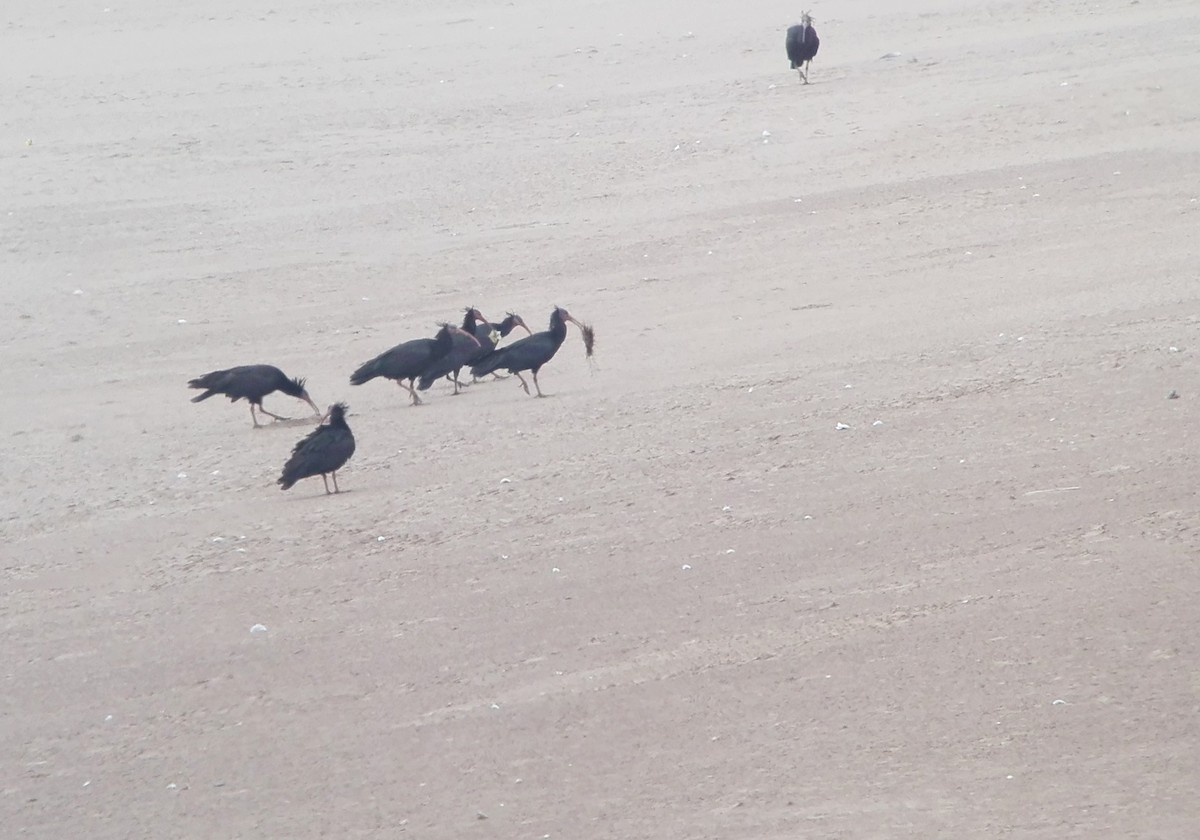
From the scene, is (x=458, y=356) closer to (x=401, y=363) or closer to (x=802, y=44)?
(x=401, y=363)

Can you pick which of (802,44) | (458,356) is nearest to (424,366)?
(458,356)

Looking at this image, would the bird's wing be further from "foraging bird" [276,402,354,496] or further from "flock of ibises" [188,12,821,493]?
"flock of ibises" [188,12,821,493]

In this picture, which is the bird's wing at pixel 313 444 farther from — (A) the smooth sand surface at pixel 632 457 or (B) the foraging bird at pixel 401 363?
(B) the foraging bird at pixel 401 363

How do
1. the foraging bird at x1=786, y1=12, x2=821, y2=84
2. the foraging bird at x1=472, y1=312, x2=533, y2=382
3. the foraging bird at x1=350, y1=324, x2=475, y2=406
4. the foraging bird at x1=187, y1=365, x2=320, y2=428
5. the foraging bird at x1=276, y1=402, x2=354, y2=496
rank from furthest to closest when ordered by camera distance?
the foraging bird at x1=786, y1=12, x2=821, y2=84 < the foraging bird at x1=472, y1=312, x2=533, y2=382 < the foraging bird at x1=350, y1=324, x2=475, y2=406 < the foraging bird at x1=187, y1=365, x2=320, y2=428 < the foraging bird at x1=276, y1=402, x2=354, y2=496

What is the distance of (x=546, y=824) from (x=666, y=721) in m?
0.93

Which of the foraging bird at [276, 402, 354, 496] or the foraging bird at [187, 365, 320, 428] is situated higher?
the foraging bird at [187, 365, 320, 428]

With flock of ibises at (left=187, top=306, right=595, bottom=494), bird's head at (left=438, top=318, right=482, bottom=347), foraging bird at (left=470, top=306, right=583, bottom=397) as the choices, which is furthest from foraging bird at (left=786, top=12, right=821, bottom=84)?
foraging bird at (left=470, top=306, right=583, bottom=397)

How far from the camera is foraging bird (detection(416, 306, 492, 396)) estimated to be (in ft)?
41.0

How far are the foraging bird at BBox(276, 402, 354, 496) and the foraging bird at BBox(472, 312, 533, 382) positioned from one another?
2.51 meters

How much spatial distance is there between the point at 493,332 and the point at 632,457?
125 inches

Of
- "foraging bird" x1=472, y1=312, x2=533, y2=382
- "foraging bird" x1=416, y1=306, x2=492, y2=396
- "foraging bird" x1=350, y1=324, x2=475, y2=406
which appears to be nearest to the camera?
"foraging bird" x1=350, y1=324, x2=475, y2=406

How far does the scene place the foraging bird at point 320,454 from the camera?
1018 cm

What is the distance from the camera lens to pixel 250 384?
1209 centimetres

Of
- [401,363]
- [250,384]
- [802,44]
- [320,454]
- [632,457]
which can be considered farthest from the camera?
[802,44]
